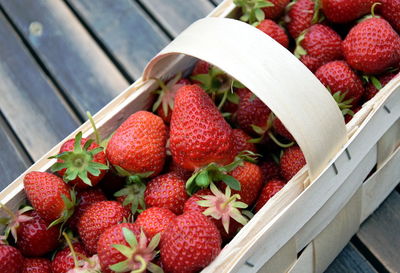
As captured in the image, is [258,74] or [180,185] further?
[180,185]

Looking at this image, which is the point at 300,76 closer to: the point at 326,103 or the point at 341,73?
the point at 326,103

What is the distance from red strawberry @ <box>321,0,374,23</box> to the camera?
0.90m

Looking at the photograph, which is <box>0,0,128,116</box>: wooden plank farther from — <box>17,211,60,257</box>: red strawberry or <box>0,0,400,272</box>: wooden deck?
<box>17,211,60,257</box>: red strawberry

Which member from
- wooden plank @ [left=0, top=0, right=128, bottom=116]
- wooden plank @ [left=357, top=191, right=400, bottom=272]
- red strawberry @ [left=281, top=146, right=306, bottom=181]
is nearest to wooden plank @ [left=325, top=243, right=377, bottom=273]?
wooden plank @ [left=357, top=191, right=400, bottom=272]

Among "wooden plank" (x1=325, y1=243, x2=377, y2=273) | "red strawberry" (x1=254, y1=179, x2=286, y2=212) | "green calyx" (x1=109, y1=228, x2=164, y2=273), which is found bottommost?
"wooden plank" (x1=325, y1=243, x2=377, y2=273)

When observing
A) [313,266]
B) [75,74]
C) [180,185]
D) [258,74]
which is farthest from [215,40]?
[75,74]

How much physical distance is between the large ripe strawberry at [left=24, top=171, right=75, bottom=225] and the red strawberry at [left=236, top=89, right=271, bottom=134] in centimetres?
32

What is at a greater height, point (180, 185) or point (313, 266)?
point (180, 185)

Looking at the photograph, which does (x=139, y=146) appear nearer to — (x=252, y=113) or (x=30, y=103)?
(x=252, y=113)

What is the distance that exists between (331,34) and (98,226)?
54 cm

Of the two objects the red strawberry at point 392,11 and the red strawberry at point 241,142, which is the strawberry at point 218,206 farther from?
the red strawberry at point 392,11

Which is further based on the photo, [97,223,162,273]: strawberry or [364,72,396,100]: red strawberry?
[364,72,396,100]: red strawberry

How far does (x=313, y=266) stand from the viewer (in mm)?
875

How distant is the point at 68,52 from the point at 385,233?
34.6 inches
